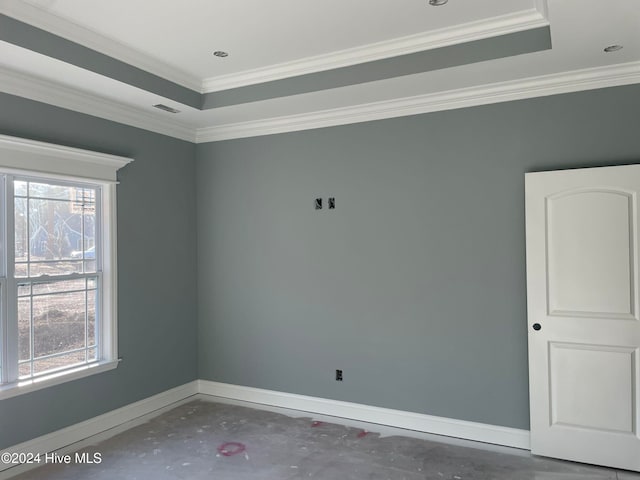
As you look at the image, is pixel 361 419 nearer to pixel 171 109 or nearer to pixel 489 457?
pixel 489 457

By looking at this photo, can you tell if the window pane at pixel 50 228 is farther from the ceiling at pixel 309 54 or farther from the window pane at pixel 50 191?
the ceiling at pixel 309 54

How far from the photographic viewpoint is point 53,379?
3.56 meters

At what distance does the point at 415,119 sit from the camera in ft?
13.1

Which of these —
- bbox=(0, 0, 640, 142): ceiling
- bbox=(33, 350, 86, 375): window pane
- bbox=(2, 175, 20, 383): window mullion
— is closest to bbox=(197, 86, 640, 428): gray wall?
bbox=(0, 0, 640, 142): ceiling

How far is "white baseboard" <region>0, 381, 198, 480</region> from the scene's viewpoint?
3400mm

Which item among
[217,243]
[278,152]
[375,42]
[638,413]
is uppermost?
[375,42]

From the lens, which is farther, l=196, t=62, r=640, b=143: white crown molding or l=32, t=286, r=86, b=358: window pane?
l=32, t=286, r=86, b=358: window pane

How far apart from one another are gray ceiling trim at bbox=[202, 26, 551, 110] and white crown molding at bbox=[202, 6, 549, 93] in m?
0.03

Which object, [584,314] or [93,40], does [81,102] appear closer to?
[93,40]

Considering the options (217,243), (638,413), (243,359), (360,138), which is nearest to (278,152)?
(360,138)

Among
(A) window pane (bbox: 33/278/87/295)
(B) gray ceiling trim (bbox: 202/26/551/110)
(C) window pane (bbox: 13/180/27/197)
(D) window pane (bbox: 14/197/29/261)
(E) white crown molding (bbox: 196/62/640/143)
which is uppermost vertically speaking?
(B) gray ceiling trim (bbox: 202/26/551/110)

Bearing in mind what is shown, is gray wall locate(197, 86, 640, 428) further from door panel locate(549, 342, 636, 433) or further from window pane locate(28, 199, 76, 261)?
window pane locate(28, 199, 76, 261)

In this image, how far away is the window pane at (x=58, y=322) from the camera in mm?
3564

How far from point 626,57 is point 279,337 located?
3518mm
